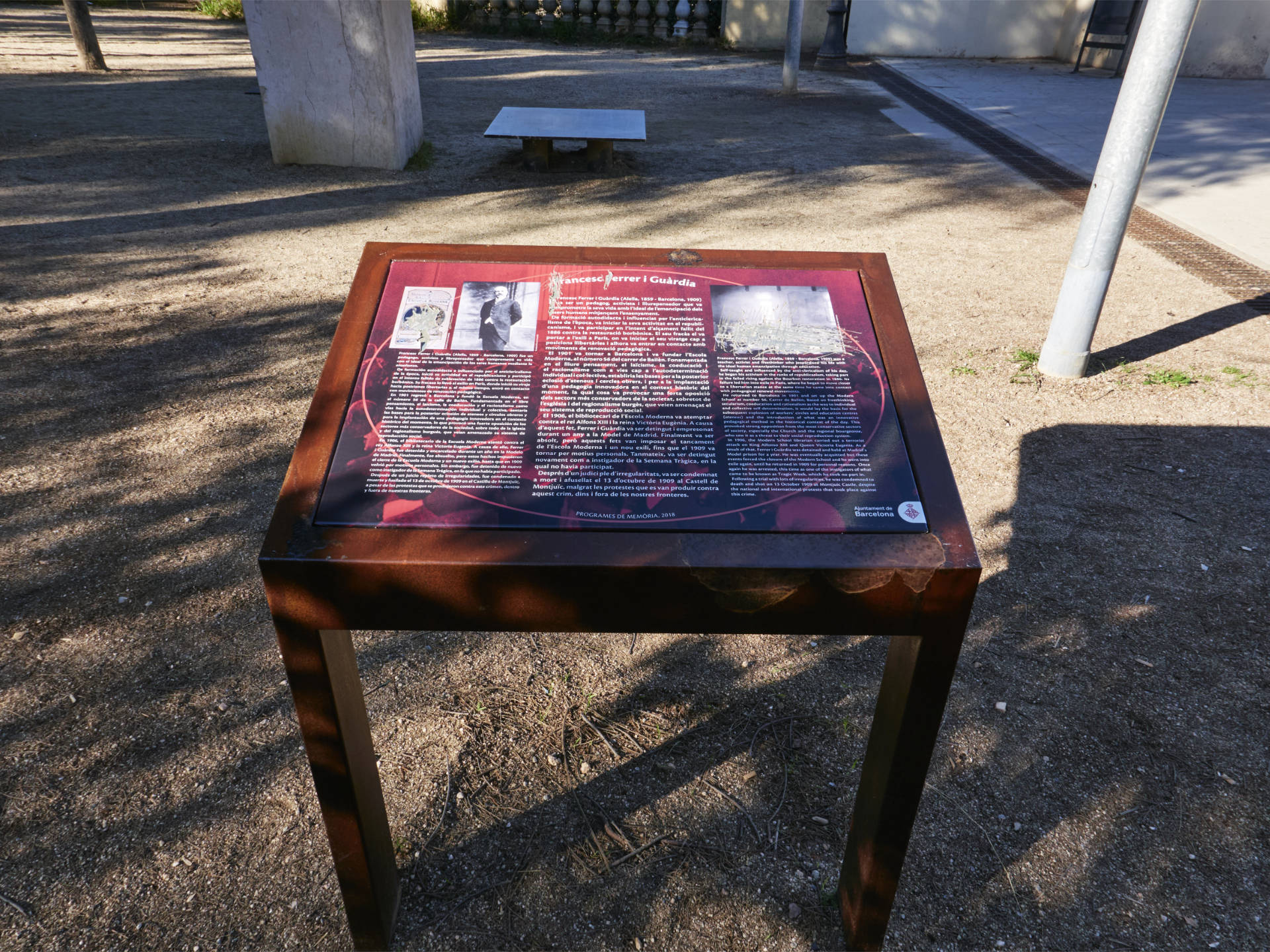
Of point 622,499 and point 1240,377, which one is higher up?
point 622,499

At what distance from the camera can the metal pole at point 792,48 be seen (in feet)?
35.7

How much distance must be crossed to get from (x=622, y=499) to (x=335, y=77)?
6.83 m

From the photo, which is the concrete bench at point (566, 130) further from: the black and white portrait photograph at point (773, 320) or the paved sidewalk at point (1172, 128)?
the black and white portrait photograph at point (773, 320)

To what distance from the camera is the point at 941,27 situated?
14.7 metres

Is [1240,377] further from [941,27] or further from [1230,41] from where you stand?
[941,27]

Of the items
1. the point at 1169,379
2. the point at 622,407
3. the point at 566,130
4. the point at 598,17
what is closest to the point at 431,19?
the point at 598,17

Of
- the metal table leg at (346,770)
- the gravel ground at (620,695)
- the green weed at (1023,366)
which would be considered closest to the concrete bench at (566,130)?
the gravel ground at (620,695)

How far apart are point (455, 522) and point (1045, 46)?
17.1 meters

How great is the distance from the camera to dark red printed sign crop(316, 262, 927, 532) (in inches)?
61.1

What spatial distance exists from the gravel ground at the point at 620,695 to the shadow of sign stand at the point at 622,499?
34 centimetres

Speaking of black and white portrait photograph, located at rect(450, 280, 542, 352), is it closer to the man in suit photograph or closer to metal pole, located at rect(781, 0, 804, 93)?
the man in suit photograph

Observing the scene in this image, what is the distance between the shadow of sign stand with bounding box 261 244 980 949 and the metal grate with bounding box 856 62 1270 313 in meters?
5.07

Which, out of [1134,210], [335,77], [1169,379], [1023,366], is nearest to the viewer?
[1169,379]

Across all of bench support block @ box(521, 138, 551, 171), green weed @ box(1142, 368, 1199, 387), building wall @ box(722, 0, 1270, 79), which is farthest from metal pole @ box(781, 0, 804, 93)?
green weed @ box(1142, 368, 1199, 387)
